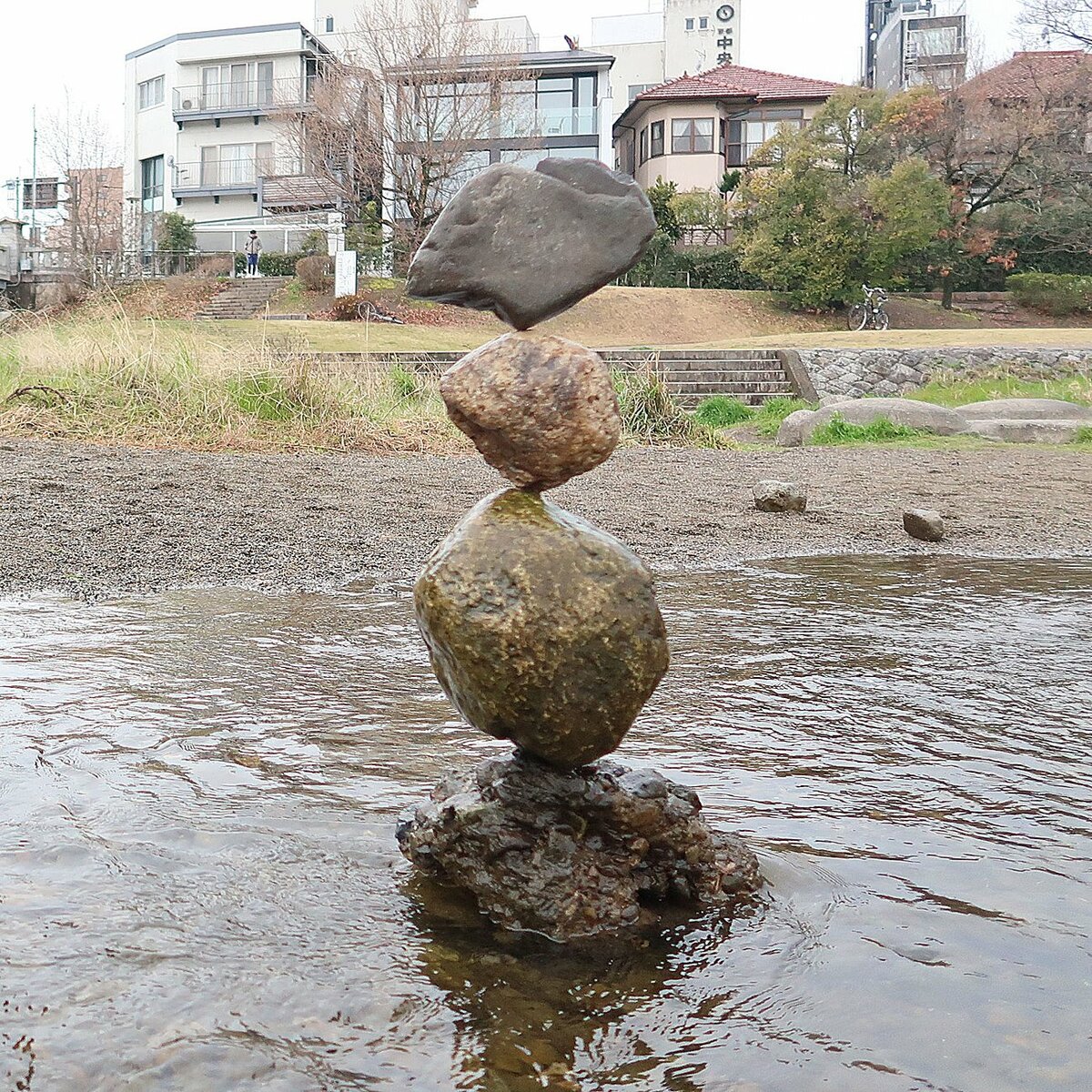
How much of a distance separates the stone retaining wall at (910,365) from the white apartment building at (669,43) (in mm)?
45161

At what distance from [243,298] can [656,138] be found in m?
19.9

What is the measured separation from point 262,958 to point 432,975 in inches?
11.0

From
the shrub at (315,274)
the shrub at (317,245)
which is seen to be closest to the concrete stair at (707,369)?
the shrub at (315,274)

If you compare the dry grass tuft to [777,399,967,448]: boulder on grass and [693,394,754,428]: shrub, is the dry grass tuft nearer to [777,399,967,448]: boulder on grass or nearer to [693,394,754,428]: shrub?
[777,399,967,448]: boulder on grass

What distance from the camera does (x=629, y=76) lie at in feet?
207

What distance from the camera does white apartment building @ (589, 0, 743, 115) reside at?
61781 mm

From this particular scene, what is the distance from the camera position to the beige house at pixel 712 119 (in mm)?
47031

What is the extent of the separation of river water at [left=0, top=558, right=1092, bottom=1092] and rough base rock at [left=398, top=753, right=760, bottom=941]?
7cm

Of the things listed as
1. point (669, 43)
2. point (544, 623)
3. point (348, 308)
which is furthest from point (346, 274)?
point (669, 43)

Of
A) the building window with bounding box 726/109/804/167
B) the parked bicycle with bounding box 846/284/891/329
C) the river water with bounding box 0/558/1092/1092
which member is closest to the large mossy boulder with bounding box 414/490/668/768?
the river water with bounding box 0/558/1092/1092

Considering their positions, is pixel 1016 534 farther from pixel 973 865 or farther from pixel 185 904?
pixel 185 904

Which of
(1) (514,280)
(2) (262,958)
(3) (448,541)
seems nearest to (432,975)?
(2) (262,958)

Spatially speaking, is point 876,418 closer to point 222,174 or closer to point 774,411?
point 774,411

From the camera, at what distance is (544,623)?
2.18 m
